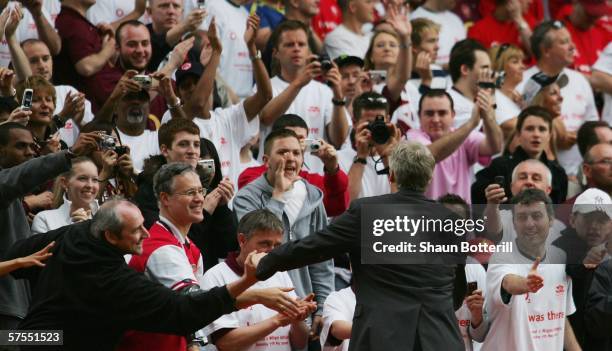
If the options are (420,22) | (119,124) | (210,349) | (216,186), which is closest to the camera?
(210,349)

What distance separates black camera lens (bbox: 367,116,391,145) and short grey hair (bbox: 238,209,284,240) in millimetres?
1929

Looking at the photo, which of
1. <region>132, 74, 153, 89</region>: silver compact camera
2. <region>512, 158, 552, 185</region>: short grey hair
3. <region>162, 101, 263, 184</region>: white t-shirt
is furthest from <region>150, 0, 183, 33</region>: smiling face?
<region>512, 158, 552, 185</region>: short grey hair

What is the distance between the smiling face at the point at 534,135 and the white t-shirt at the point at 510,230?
5.68 feet

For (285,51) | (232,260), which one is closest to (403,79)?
(285,51)

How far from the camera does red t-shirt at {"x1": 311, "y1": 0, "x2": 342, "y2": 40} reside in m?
13.1

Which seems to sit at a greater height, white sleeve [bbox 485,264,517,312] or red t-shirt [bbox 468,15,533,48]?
red t-shirt [bbox 468,15,533,48]

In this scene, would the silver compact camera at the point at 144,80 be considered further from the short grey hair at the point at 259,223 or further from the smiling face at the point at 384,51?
the smiling face at the point at 384,51

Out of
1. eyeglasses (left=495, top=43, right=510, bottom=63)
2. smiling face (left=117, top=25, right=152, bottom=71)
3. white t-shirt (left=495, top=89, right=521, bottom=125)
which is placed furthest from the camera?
eyeglasses (left=495, top=43, right=510, bottom=63)

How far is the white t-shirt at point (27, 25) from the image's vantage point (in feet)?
35.4

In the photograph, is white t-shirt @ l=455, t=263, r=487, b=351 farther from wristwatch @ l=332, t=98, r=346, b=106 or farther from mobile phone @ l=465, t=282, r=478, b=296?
wristwatch @ l=332, t=98, r=346, b=106

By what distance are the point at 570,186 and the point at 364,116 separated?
1.98 m

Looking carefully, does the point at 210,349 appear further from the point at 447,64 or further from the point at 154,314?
the point at 447,64

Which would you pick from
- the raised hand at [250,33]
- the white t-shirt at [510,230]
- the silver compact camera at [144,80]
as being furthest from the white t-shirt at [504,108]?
the silver compact camera at [144,80]

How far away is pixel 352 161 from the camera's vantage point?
1034cm
